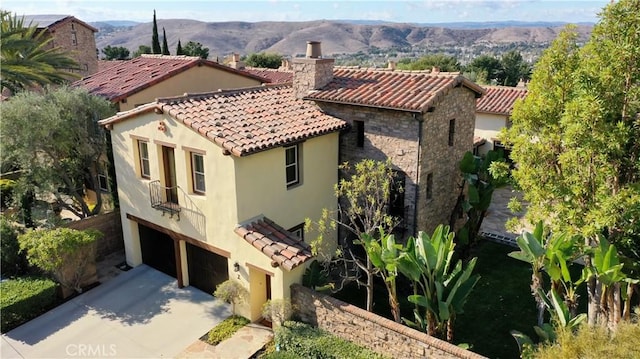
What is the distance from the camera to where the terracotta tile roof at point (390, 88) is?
57.1 feet

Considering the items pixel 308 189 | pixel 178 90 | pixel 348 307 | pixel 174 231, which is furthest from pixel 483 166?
pixel 178 90

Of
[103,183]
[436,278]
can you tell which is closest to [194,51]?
[103,183]

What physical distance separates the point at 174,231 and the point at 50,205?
894 centimetres

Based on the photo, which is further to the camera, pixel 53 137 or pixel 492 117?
pixel 492 117

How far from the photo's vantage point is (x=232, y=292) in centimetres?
1652

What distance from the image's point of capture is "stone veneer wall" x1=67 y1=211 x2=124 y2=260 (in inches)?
848

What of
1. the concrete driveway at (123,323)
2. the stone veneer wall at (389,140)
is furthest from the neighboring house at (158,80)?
the stone veneer wall at (389,140)

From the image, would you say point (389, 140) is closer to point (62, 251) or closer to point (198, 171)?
point (198, 171)

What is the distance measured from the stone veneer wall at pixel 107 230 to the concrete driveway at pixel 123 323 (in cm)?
272

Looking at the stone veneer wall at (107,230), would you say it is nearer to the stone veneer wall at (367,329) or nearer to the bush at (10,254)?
the bush at (10,254)

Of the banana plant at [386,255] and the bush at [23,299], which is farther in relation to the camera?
the bush at [23,299]

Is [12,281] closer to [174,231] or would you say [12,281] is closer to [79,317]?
[79,317]

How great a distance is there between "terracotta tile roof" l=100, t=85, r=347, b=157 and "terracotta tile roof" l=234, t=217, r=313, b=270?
2.76 meters

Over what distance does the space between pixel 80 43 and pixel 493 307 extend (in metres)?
44.5
